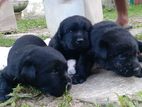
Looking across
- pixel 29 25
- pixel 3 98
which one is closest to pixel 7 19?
pixel 29 25

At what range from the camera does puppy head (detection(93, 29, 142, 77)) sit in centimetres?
294

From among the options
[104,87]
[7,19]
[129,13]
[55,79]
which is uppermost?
[55,79]

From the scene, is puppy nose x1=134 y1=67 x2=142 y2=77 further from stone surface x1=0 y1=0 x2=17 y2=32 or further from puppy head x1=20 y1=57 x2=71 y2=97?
stone surface x1=0 y1=0 x2=17 y2=32

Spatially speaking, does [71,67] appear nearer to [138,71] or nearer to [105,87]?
[105,87]

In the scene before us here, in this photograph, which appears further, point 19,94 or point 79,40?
point 79,40

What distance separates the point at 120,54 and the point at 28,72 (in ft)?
2.08

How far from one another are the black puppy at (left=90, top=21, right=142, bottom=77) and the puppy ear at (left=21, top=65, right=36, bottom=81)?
51 centimetres

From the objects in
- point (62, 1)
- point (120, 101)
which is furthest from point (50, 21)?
point (120, 101)

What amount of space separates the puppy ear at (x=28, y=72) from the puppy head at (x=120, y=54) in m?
0.51

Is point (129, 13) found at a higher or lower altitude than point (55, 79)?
lower

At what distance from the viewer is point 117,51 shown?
9.70 feet

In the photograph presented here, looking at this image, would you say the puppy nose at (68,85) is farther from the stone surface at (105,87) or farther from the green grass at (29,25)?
the green grass at (29,25)

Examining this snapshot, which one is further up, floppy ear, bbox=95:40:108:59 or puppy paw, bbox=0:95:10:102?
floppy ear, bbox=95:40:108:59

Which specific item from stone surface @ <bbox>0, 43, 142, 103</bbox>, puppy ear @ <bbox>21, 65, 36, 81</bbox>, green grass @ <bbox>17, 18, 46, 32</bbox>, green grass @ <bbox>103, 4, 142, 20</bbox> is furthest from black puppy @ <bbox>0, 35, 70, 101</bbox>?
green grass @ <bbox>103, 4, 142, 20</bbox>
